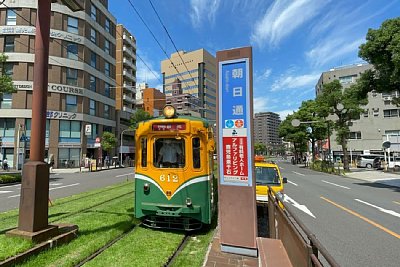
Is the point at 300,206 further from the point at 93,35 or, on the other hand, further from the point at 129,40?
the point at 129,40

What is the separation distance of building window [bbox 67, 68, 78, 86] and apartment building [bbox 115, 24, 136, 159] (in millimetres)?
12892

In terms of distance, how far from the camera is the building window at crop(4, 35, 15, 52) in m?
33.3

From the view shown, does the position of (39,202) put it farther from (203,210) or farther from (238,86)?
(238,86)

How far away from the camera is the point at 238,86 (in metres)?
4.93

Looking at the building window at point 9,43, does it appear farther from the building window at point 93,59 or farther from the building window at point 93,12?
the building window at point 93,12

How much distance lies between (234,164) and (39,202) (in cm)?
367

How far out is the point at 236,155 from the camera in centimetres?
489

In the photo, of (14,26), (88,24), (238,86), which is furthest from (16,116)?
(238,86)

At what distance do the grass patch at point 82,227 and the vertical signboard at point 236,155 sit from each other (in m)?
2.57

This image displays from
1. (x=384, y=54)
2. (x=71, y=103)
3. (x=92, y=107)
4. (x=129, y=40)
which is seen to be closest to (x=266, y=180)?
(x=384, y=54)

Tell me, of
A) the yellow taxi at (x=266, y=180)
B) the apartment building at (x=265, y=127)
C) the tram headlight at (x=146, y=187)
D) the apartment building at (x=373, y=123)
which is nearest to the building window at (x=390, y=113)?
the apartment building at (x=373, y=123)

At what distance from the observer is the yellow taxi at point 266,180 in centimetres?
843

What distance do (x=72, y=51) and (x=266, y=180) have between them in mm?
35123

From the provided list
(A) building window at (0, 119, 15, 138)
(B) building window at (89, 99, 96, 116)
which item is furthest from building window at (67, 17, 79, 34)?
(A) building window at (0, 119, 15, 138)
